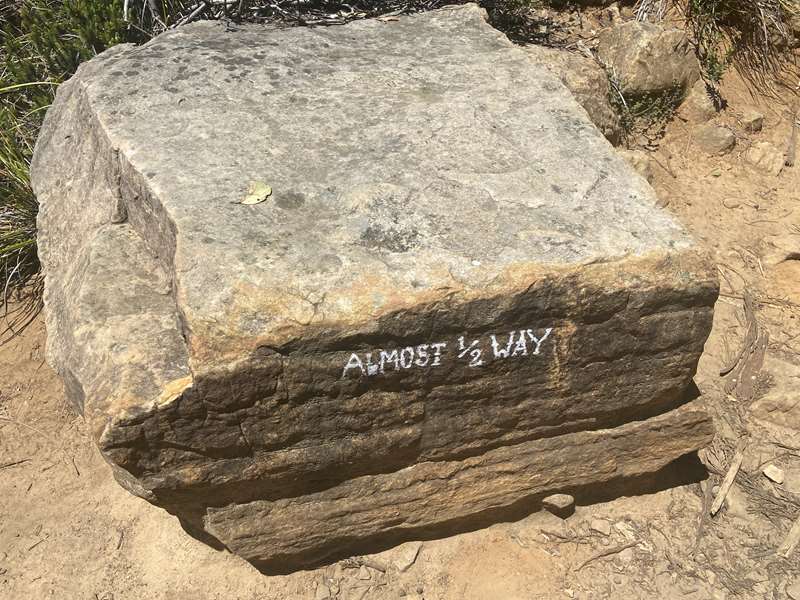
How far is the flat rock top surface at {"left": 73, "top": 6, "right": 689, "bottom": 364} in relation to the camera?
1890mm

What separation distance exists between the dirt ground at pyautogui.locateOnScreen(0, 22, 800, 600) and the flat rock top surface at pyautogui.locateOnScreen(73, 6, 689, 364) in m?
1.11

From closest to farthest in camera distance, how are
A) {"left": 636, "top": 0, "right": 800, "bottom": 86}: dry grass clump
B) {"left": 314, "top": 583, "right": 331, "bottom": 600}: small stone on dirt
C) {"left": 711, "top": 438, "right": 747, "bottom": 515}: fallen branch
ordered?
{"left": 314, "top": 583, "right": 331, "bottom": 600}: small stone on dirt < {"left": 711, "top": 438, "right": 747, "bottom": 515}: fallen branch < {"left": 636, "top": 0, "right": 800, "bottom": 86}: dry grass clump

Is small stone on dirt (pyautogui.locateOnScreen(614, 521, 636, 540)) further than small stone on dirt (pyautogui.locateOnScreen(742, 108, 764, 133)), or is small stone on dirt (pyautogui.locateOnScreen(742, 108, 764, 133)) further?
small stone on dirt (pyautogui.locateOnScreen(742, 108, 764, 133))

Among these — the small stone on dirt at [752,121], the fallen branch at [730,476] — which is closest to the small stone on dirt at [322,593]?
the fallen branch at [730,476]

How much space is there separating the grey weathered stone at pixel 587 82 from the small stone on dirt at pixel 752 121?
2.69 ft

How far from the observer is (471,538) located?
2.66 metres

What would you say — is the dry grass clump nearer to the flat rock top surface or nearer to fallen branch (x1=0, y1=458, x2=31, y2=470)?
the flat rock top surface

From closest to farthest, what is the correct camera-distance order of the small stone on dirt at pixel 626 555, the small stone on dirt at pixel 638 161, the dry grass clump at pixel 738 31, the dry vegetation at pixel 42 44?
the small stone on dirt at pixel 626 555 < the dry vegetation at pixel 42 44 < the small stone on dirt at pixel 638 161 < the dry grass clump at pixel 738 31

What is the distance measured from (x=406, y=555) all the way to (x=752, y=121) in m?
3.15

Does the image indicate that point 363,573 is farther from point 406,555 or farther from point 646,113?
point 646,113

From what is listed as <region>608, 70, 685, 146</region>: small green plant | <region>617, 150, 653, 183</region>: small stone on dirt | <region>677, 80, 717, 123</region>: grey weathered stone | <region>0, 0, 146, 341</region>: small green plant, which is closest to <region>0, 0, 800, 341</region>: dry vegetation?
<region>0, 0, 146, 341</region>: small green plant

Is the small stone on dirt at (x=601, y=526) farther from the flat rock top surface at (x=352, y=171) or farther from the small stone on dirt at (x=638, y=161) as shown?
the small stone on dirt at (x=638, y=161)

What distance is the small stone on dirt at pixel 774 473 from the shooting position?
2863mm

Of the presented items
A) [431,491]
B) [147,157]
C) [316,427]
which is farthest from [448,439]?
[147,157]
